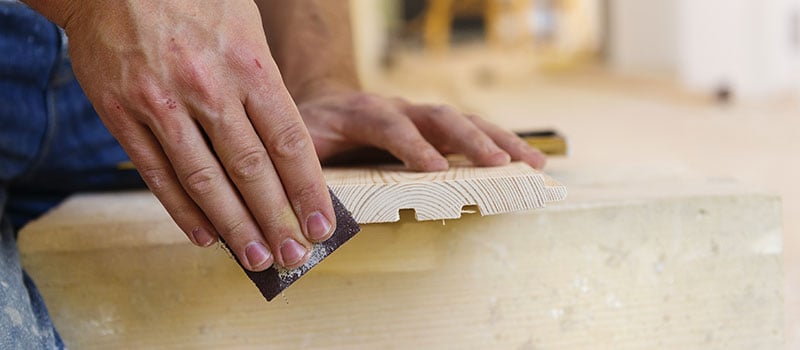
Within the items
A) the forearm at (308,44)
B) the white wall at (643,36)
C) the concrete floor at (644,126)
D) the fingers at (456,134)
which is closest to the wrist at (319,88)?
the forearm at (308,44)

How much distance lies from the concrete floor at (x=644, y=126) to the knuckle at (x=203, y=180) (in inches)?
15.9

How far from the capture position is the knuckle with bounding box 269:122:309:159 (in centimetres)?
49

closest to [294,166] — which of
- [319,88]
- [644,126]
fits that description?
[319,88]

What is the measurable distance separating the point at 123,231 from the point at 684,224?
0.47m

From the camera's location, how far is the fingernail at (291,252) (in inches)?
20.2

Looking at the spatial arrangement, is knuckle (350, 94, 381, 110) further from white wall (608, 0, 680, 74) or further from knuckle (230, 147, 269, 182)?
white wall (608, 0, 680, 74)

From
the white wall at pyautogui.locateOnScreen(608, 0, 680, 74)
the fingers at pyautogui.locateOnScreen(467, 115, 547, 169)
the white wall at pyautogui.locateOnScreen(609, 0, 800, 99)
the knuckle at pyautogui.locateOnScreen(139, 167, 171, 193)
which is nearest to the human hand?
the fingers at pyautogui.locateOnScreen(467, 115, 547, 169)

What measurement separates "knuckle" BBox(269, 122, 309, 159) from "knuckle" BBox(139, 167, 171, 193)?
70 mm

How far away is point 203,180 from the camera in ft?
1.61

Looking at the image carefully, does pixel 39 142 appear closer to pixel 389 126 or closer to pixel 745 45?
pixel 389 126

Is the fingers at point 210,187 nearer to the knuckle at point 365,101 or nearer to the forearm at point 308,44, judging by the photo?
the knuckle at point 365,101

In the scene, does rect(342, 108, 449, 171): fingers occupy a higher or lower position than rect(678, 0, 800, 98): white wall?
higher

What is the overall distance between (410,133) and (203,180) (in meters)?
0.23

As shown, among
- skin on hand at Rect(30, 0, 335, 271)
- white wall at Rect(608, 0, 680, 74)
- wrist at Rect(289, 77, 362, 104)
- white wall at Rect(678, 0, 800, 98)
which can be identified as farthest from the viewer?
white wall at Rect(608, 0, 680, 74)
